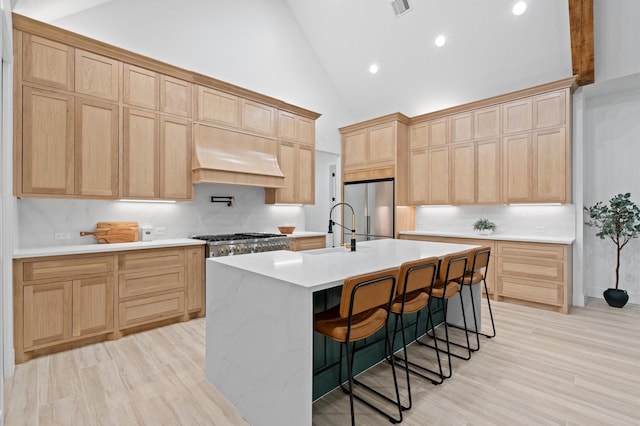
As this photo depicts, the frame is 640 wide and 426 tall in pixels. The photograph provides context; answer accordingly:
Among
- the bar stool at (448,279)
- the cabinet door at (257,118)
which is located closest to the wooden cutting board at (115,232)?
the cabinet door at (257,118)

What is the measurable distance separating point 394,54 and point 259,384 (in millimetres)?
5676

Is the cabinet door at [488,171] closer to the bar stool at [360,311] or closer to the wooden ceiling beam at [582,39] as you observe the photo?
the wooden ceiling beam at [582,39]

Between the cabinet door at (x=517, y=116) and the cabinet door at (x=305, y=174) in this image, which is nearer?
the cabinet door at (x=517, y=116)

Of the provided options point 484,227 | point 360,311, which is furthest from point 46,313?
point 484,227

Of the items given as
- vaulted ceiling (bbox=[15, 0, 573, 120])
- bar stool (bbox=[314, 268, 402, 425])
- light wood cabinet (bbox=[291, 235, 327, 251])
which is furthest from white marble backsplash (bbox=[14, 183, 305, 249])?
bar stool (bbox=[314, 268, 402, 425])

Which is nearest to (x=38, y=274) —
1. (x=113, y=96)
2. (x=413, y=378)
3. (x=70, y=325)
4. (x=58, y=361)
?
(x=70, y=325)

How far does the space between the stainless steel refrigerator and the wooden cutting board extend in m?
3.47

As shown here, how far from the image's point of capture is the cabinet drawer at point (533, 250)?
3.96 m

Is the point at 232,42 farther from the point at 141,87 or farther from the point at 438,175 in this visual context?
the point at 438,175

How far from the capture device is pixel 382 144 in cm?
583

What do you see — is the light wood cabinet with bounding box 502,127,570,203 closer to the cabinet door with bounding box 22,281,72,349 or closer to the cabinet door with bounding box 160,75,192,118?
the cabinet door with bounding box 160,75,192,118

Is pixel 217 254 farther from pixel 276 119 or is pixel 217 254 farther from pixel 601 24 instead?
pixel 601 24

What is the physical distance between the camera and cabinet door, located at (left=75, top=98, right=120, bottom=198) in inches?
121

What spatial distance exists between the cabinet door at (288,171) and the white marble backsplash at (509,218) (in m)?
2.60
